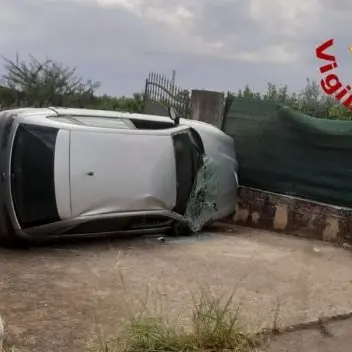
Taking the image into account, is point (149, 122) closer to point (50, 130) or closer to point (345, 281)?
point (50, 130)

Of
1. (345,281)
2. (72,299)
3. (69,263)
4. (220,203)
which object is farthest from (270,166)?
(72,299)

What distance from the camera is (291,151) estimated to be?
341 inches

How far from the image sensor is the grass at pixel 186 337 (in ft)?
12.7

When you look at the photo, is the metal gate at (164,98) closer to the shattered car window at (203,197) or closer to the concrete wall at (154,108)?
the concrete wall at (154,108)

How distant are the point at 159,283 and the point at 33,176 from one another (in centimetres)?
182

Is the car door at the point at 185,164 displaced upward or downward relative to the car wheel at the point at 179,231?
upward

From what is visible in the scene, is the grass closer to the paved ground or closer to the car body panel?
the paved ground

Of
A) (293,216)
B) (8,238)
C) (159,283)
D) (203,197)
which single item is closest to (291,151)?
(293,216)

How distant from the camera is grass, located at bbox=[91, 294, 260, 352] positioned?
152 inches

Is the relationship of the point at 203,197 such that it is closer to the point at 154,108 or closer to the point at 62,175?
the point at 62,175

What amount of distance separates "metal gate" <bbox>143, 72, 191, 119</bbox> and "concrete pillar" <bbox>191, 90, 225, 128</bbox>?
1.61 ft

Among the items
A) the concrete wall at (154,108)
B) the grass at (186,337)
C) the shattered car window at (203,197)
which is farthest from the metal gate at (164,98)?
the grass at (186,337)

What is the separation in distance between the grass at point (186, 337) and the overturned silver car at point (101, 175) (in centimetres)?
259

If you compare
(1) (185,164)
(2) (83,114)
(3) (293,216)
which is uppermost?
(2) (83,114)
